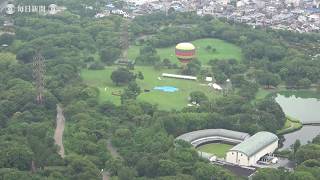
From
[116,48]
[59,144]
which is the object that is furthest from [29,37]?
[59,144]

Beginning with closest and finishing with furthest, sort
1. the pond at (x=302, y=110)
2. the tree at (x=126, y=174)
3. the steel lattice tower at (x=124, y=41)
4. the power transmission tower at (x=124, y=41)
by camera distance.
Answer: the tree at (x=126, y=174), the pond at (x=302, y=110), the power transmission tower at (x=124, y=41), the steel lattice tower at (x=124, y=41)

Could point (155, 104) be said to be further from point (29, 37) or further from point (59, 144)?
point (29, 37)

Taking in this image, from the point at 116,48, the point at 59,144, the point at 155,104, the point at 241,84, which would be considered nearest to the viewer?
the point at 59,144

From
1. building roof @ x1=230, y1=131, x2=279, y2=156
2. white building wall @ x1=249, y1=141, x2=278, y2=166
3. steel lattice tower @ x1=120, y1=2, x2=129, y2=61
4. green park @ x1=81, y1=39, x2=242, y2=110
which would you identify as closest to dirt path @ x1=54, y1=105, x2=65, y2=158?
green park @ x1=81, y1=39, x2=242, y2=110

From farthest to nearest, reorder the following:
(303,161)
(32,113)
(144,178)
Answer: (32,113), (303,161), (144,178)

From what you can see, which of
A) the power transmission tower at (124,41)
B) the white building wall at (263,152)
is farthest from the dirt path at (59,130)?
the power transmission tower at (124,41)

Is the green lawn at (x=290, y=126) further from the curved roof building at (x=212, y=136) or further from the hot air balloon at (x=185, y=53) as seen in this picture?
the hot air balloon at (x=185, y=53)
